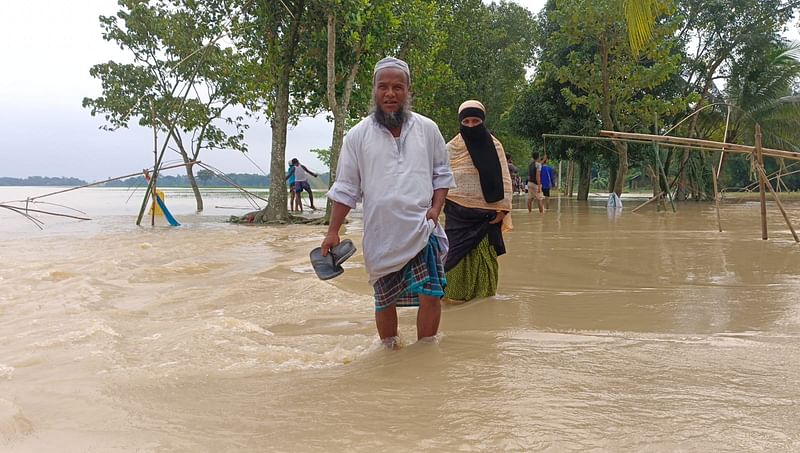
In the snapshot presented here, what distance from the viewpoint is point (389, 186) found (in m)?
2.79

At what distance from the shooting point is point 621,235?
8703 mm

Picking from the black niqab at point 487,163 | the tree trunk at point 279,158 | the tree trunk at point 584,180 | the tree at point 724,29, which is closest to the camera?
the black niqab at point 487,163

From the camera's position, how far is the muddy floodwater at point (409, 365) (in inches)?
70.7

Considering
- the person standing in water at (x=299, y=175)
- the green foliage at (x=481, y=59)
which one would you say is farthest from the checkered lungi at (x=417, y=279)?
the green foliage at (x=481, y=59)

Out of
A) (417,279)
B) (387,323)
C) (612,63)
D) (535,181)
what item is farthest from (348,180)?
(612,63)

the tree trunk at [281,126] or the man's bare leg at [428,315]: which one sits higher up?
the tree trunk at [281,126]

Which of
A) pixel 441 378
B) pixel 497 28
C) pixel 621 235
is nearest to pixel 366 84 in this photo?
pixel 621 235

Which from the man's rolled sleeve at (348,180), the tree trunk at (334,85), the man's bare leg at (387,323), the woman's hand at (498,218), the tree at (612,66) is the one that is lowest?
the man's bare leg at (387,323)

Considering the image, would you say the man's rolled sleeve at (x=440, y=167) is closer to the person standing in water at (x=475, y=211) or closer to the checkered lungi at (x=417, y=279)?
the checkered lungi at (x=417, y=279)

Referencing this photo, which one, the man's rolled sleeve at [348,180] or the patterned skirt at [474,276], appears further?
the patterned skirt at [474,276]

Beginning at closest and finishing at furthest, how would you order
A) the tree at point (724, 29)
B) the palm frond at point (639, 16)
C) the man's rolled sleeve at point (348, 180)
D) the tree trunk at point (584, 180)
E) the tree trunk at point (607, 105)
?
the man's rolled sleeve at point (348, 180), the palm frond at point (639, 16), the tree trunk at point (607, 105), the tree at point (724, 29), the tree trunk at point (584, 180)

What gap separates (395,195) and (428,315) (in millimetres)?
645

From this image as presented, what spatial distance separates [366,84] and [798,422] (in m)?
12.8

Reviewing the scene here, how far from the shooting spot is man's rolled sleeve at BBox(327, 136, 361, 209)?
287 cm
